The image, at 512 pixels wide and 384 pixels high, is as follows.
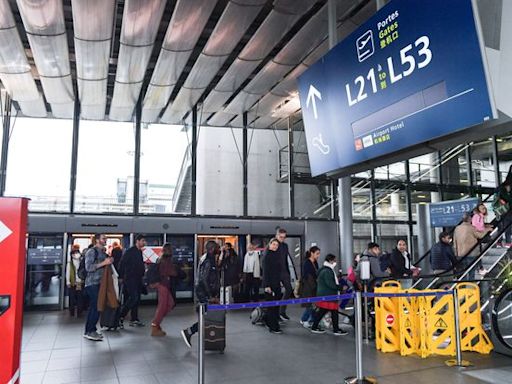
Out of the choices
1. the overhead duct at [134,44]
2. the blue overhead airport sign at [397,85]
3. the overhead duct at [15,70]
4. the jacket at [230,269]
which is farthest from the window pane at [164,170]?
the blue overhead airport sign at [397,85]

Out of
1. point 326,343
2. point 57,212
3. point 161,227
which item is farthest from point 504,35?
point 57,212

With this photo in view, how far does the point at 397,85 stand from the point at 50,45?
6.21 m

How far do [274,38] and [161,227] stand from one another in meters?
5.61

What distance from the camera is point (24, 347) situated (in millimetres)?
6465

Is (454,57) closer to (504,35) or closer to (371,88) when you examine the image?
(504,35)

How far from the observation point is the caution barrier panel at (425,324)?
583 cm

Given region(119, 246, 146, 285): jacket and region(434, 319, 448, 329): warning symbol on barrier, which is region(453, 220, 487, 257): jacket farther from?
region(119, 246, 146, 285): jacket

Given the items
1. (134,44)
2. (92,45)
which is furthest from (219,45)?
(92,45)

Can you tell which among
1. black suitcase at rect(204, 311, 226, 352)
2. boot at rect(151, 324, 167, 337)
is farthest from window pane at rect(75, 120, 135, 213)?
black suitcase at rect(204, 311, 226, 352)

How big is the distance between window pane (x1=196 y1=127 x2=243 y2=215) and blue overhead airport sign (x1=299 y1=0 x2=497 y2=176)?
7.27 meters

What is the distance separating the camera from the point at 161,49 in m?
8.34

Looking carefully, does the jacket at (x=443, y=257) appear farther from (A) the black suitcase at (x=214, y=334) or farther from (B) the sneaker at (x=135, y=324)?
(B) the sneaker at (x=135, y=324)

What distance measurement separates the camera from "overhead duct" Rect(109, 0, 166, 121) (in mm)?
6555

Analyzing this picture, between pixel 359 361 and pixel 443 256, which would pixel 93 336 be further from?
pixel 443 256
